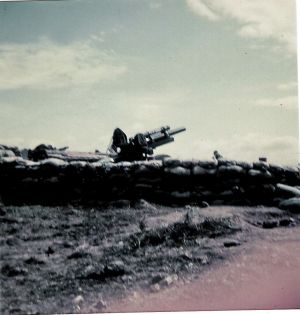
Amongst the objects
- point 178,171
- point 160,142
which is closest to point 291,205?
point 178,171

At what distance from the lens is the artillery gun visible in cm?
895

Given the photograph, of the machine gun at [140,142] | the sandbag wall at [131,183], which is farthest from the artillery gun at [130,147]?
the sandbag wall at [131,183]

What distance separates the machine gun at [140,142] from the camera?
895cm

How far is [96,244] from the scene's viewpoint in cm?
483

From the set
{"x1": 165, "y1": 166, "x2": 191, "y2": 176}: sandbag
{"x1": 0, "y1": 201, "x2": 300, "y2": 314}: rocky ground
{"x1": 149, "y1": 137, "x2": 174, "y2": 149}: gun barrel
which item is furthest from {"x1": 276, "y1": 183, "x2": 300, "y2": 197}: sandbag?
{"x1": 149, "y1": 137, "x2": 174, "y2": 149}: gun barrel

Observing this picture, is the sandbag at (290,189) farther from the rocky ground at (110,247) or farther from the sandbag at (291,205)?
the rocky ground at (110,247)

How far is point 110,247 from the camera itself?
4.75 meters

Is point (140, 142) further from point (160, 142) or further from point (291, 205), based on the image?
point (291, 205)

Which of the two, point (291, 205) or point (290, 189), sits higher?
point (290, 189)

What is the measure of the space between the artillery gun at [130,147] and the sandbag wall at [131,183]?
2706 millimetres

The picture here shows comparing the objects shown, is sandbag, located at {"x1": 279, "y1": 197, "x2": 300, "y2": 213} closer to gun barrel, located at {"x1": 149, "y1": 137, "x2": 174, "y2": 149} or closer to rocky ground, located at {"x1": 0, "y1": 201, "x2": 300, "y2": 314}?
rocky ground, located at {"x1": 0, "y1": 201, "x2": 300, "y2": 314}

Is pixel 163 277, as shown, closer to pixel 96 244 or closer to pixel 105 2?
pixel 96 244

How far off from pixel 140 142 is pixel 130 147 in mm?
241

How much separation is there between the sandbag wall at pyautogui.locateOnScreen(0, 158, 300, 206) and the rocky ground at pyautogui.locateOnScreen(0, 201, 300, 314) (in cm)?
24
